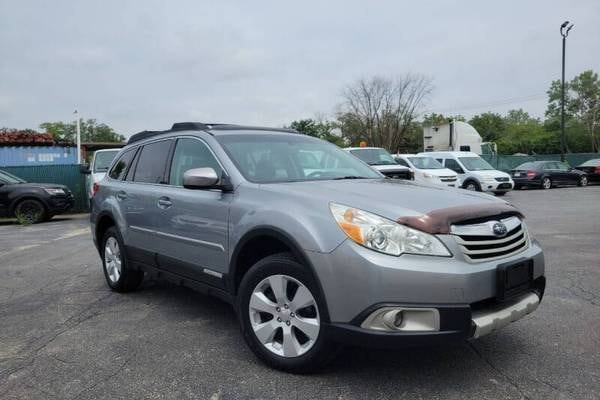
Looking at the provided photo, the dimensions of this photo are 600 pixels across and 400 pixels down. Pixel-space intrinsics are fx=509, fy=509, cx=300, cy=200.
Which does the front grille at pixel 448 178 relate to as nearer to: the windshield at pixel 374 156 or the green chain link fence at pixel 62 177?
the windshield at pixel 374 156

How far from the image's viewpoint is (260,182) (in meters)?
3.75

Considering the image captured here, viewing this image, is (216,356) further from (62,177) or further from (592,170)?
(592,170)

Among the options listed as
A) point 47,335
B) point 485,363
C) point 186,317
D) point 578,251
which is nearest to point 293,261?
point 485,363

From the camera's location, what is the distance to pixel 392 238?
2.87m

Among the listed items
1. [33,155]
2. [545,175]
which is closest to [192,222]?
[33,155]

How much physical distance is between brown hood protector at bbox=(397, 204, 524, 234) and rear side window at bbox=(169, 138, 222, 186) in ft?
5.75

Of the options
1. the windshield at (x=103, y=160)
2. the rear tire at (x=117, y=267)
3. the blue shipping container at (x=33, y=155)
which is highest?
the blue shipping container at (x=33, y=155)

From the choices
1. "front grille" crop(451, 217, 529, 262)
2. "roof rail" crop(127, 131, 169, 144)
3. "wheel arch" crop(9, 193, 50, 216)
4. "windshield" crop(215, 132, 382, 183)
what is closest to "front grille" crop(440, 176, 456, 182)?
"wheel arch" crop(9, 193, 50, 216)

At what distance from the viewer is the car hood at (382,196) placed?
9.94ft

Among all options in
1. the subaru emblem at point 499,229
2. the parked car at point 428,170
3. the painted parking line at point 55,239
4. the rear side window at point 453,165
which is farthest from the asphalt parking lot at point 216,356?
the rear side window at point 453,165

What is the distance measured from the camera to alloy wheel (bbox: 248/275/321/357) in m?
3.14

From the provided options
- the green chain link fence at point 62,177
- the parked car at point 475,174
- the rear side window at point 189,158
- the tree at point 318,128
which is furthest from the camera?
the tree at point 318,128

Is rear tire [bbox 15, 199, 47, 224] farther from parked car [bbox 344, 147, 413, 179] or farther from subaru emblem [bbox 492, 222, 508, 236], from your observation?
subaru emblem [bbox 492, 222, 508, 236]

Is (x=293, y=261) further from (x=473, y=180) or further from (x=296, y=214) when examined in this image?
(x=473, y=180)
